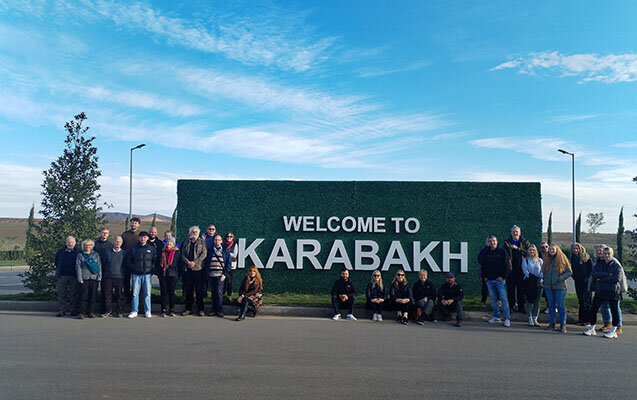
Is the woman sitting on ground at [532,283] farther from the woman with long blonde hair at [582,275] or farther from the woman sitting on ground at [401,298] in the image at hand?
the woman sitting on ground at [401,298]

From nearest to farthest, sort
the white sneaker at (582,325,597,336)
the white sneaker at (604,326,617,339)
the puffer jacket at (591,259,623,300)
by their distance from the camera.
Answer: the white sneaker at (604,326,617,339) < the puffer jacket at (591,259,623,300) < the white sneaker at (582,325,597,336)

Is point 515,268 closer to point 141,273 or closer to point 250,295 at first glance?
point 250,295

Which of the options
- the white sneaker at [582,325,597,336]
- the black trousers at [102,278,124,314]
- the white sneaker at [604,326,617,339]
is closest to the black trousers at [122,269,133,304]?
the black trousers at [102,278,124,314]

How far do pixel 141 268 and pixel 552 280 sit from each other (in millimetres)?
8465

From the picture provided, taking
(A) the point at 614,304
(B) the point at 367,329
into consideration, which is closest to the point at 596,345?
(A) the point at 614,304

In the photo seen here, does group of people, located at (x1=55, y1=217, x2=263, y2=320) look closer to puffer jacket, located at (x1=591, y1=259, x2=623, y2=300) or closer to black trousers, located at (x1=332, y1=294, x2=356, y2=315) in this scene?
black trousers, located at (x1=332, y1=294, x2=356, y2=315)

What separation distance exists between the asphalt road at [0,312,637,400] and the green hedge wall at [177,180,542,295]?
3636 mm

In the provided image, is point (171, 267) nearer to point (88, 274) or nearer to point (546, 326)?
point (88, 274)

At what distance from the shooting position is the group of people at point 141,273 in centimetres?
990

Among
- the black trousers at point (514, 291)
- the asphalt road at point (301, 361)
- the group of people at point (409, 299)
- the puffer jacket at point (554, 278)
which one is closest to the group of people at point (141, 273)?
the asphalt road at point (301, 361)

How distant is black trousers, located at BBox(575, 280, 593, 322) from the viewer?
9.45m

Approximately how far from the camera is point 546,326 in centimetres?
959

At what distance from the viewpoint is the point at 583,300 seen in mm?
9641

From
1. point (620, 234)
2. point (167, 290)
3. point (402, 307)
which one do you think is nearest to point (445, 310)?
point (402, 307)
